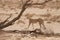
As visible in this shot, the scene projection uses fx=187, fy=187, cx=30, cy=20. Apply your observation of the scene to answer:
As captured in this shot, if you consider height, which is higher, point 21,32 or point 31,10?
point 31,10

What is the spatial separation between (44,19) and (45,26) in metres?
0.05

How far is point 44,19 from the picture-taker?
4.71ft

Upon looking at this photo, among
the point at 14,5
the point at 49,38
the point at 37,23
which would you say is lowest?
the point at 49,38

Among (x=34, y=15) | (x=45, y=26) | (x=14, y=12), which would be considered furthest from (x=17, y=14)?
(x=45, y=26)

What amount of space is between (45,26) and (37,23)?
7 cm

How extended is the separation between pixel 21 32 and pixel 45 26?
0.19 metres

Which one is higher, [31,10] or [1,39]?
[31,10]

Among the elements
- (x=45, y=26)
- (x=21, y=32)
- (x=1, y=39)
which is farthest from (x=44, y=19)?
(x=1, y=39)

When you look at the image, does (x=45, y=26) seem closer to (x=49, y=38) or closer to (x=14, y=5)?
(x=49, y=38)

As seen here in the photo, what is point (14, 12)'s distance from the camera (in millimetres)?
1448

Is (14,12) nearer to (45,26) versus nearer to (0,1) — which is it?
(0,1)

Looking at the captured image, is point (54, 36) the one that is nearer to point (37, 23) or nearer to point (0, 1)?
point (37, 23)

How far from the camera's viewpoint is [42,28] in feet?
4.69

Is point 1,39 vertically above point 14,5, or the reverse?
point 14,5
